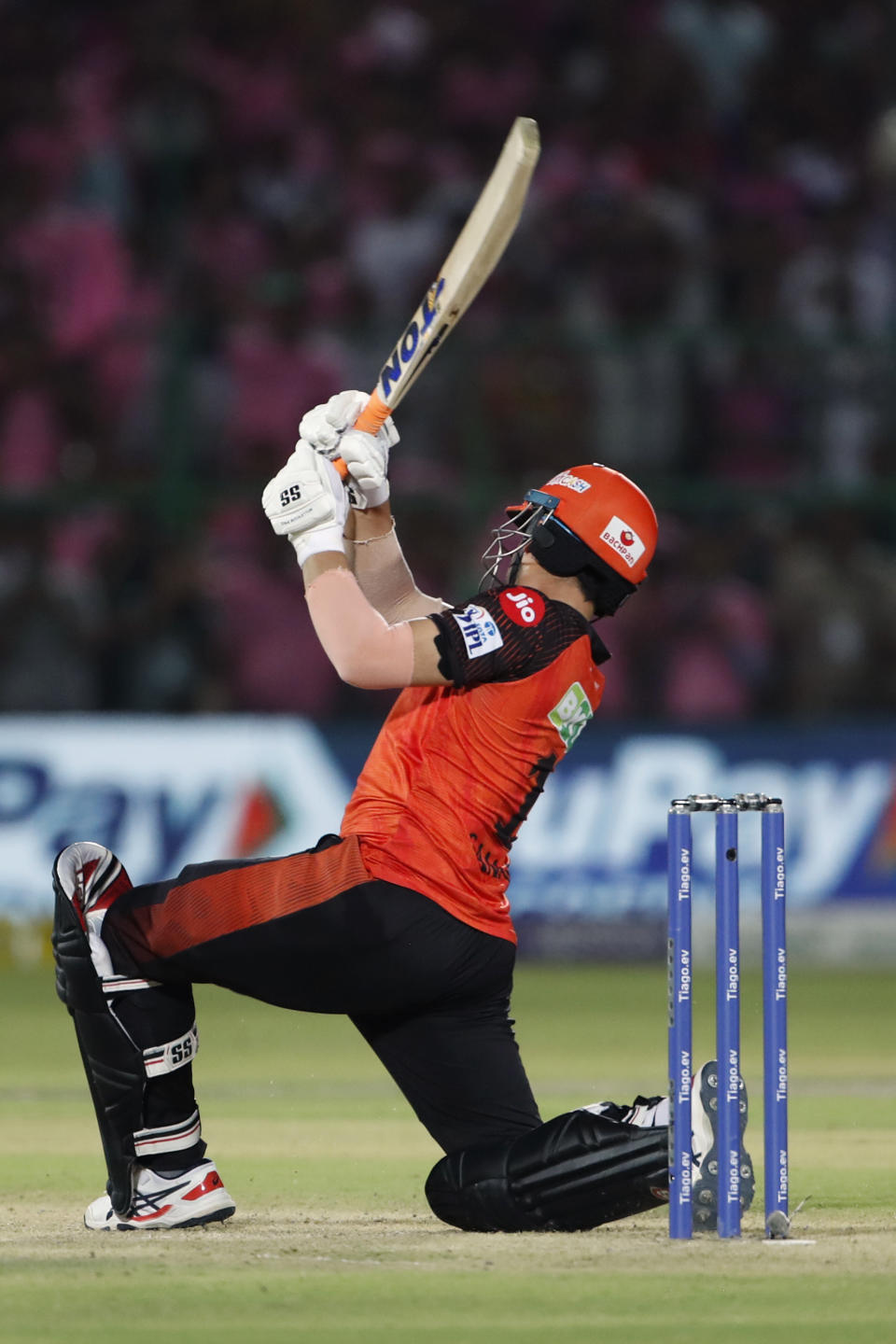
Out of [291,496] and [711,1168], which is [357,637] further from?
[711,1168]

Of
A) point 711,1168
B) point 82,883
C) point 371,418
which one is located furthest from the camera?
point 371,418

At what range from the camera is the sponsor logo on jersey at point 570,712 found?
493cm

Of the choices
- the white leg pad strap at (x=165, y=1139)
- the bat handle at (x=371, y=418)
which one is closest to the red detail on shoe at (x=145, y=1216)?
the white leg pad strap at (x=165, y=1139)

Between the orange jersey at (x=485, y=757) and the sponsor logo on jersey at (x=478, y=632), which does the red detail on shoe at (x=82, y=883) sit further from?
the sponsor logo on jersey at (x=478, y=632)

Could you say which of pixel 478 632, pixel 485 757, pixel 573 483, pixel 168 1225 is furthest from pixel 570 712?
pixel 168 1225

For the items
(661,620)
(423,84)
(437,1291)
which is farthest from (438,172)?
(437,1291)

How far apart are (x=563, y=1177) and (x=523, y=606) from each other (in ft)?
4.11

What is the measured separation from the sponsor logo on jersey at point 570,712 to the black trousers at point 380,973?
49cm

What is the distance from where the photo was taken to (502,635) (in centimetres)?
480

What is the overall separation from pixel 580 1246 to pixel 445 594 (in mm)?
7402

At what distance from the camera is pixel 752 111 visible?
14.1 metres

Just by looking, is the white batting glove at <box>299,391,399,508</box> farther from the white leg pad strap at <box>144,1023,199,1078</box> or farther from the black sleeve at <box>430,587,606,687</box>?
the white leg pad strap at <box>144,1023,199,1078</box>

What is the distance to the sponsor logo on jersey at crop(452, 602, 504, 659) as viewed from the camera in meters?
4.76

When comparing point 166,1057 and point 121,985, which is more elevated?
point 121,985
